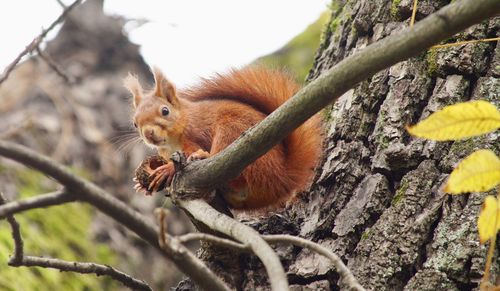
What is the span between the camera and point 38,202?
35.8 inches

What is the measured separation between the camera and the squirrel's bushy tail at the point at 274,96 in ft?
6.09

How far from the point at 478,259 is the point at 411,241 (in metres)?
0.14

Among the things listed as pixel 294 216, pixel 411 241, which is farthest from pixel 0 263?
pixel 411 241

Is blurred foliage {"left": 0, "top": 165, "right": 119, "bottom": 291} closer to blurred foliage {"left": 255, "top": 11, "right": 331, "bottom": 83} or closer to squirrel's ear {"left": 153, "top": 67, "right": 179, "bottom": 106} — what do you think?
squirrel's ear {"left": 153, "top": 67, "right": 179, "bottom": 106}

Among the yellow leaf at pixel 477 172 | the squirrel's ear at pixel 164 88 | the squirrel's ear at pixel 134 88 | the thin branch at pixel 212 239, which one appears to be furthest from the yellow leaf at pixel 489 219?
the squirrel's ear at pixel 134 88

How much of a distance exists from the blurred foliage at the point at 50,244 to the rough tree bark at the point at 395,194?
1.08 m

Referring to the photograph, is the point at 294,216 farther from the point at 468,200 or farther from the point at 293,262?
the point at 468,200

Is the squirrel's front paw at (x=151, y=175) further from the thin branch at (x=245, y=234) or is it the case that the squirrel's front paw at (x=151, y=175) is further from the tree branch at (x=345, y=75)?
the tree branch at (x=345, y=75)

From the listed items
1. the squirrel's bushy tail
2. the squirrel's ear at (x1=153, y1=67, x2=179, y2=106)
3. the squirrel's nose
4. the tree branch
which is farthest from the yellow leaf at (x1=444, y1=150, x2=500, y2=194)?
the squirrel's ear at (x1=153, y1=67, x2=179, y2=106)

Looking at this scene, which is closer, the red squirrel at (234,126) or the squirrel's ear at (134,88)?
the red squirrel at (234,126)

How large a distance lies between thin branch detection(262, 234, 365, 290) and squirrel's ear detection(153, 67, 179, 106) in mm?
1387

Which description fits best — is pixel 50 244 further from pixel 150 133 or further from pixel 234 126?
pixel 234 126

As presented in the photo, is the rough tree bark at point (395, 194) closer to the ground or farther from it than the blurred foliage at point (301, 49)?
closer to the ground

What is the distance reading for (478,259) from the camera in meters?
1.33
